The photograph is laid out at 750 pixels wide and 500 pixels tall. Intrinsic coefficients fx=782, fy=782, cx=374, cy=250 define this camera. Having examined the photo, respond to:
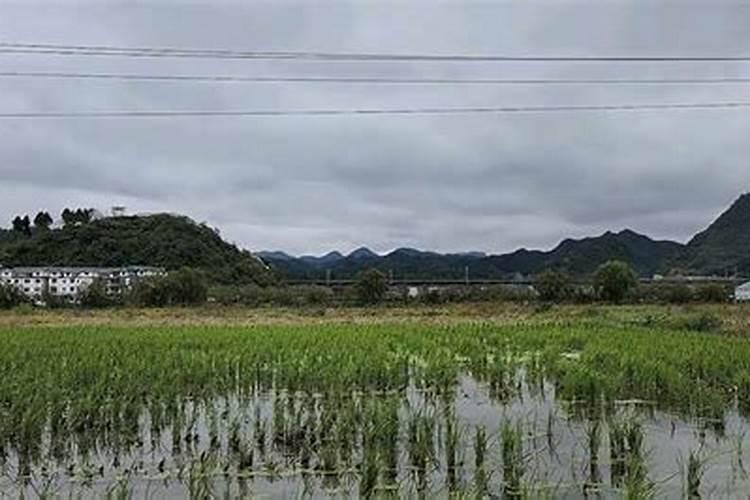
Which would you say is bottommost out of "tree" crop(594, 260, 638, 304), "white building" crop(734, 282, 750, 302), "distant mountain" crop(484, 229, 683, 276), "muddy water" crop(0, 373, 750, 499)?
"muddy water" crop(0, 373, 750, 499)

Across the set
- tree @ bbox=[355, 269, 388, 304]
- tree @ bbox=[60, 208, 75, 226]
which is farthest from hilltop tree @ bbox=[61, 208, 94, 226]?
tree @ bbox=[355, 269, 388, 304]

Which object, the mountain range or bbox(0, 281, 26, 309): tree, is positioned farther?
the mountain range

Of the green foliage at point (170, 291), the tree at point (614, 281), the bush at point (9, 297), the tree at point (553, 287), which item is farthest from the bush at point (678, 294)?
the bush at point (9, 297)

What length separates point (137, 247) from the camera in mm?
58875

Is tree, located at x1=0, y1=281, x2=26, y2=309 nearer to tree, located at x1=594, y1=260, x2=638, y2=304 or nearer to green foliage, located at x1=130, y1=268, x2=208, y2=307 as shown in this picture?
green foliage, located at x1=130, y1=268, x2=208, y2=307

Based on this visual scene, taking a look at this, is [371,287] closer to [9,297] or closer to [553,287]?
[553,287]

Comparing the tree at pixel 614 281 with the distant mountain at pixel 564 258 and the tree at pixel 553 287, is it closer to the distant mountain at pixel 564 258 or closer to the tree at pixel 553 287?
the tree at pixel 553 287

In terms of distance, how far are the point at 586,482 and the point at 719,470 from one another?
1295 millimetres

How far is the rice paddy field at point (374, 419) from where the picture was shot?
19.9ft

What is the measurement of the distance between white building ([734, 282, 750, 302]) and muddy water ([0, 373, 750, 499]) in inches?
1216

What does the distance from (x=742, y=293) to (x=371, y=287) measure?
752 inches

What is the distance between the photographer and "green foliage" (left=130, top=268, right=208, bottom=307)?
3850cm

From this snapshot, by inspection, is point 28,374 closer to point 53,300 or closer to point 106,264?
point 53,300

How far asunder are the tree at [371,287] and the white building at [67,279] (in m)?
10.9
